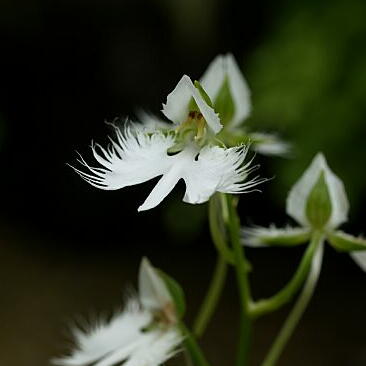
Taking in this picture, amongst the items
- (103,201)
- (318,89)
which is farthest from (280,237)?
(103,201)


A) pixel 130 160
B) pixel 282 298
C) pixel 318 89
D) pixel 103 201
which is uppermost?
pixel 103 201

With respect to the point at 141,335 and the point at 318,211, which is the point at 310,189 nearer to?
the point at 318,211

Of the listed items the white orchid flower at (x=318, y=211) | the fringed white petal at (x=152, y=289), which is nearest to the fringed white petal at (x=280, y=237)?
the white orchid flower at (x=318, y=211)

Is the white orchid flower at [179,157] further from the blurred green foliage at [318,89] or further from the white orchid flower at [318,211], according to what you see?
the blurred green foliage at [318,89]

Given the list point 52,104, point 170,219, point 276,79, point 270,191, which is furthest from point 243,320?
point 52,104

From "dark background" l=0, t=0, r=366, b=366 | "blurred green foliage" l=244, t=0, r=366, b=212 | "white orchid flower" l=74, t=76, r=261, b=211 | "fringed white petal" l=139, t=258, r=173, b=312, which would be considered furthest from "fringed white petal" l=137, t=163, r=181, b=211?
"dark background" l=0, t=0, r=366, b=366

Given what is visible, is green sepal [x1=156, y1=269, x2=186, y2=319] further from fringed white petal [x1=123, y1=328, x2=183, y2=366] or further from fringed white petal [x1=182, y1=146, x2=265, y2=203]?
fringed white petal [x1=182, y1=146, x2=265, y2=203]
